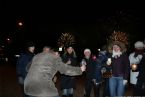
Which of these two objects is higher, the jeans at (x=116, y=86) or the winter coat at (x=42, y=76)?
the winter coat at (x=42, y=76)

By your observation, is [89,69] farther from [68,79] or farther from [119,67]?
[119,67]

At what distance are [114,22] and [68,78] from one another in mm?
47377

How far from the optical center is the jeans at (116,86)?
38.7 ft

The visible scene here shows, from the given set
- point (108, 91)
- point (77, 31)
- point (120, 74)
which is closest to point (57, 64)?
point (120, 74)

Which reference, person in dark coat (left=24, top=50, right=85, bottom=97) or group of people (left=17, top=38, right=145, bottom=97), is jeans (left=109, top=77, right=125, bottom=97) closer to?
group of people (left=17, top=38, right=145, bottom=97)

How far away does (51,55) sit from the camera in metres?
6.84

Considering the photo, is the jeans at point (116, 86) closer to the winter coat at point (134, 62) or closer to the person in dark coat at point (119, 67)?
the person in dark coat at point (119, 67)

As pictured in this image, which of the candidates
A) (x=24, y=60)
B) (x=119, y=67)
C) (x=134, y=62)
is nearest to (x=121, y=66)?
(x=119, y=67)

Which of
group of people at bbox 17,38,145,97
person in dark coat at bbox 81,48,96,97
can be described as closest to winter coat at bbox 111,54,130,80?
group of people at bbox 17,38,145,97

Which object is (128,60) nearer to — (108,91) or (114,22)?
(108,91)

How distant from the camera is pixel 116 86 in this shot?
11.9 meters

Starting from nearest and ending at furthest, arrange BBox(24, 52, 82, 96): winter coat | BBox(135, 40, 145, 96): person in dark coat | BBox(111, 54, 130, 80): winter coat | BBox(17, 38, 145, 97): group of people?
BBox(24, 52, 82, 96): winter coat
BBox(17, 38, 145, 97): group of people
BBox(135, 40, 145, 96): person in dark coat
BBox(111, 54, 130, 80): winter coat

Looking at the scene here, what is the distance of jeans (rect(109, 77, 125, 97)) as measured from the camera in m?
11.8

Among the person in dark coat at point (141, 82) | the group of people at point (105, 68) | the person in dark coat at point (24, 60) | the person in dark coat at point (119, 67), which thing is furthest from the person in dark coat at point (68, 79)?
the person in dark coat at point (141, 82)
